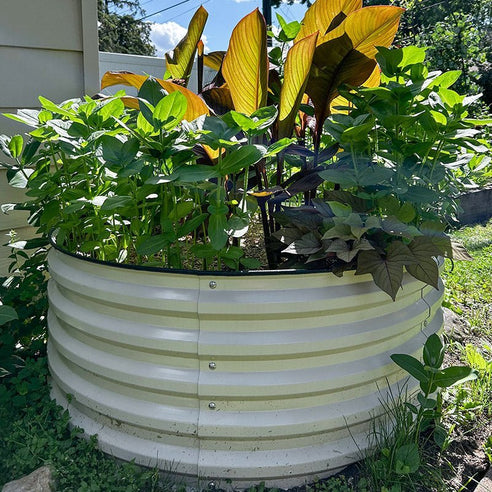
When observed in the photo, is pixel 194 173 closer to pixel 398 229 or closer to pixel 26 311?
pixel 398 229

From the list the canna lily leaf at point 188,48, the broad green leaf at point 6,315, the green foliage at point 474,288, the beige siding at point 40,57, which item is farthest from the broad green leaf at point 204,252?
the green foliage at point 474,288

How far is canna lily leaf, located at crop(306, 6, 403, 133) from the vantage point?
4.73 ft

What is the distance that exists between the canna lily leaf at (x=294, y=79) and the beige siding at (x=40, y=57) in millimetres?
1214

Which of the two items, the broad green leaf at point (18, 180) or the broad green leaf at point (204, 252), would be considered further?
the broad green leaf at point (18, 180)

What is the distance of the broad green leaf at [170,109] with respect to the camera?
3.97 ft

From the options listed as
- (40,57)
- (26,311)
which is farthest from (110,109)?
(40,57)

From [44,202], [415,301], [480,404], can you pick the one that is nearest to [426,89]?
[415,301]

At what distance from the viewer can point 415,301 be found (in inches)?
59.9

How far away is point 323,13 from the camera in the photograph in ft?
5.76

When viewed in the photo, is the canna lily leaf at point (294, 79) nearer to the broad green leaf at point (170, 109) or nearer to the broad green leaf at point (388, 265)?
the broad green leaf at point (170, 109)

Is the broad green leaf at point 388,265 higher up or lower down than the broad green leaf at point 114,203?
lower down

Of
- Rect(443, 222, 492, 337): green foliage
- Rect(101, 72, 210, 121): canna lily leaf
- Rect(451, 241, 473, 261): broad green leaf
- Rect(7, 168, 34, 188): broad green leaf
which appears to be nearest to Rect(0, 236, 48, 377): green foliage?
Rect(7, 168, 34, 188): broad green leaf

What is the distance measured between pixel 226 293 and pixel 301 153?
1.84ft

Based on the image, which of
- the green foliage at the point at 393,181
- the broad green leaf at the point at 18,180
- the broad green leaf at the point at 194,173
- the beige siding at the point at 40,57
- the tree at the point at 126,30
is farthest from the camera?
the tree at the point at 126,30
